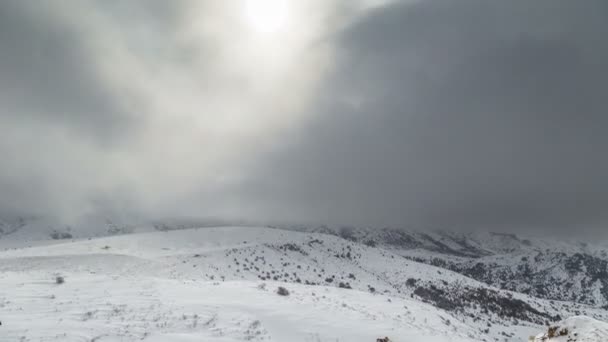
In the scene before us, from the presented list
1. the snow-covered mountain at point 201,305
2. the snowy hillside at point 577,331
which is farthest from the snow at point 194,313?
the snowy hillside at point 577,331

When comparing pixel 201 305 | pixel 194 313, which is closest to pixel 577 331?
pixel 194 313

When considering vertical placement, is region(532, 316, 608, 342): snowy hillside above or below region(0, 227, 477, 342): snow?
above

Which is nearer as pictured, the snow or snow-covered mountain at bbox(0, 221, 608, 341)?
the snow

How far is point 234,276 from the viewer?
142 ft

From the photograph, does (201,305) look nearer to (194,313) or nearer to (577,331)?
(194,313)

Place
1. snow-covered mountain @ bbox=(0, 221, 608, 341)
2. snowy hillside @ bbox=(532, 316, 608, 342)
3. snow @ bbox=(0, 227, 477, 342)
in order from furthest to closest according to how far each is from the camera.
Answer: snow-covered mountain @ bbox=(0, 221, 608, 341) < snow @ bbox=(0, 227, 477, 342) < snowy hillside @ bbox=(532, 316, 608, 342)

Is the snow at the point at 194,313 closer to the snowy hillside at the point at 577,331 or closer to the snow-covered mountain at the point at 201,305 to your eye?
the snow-covered mountain at the point at 201,305

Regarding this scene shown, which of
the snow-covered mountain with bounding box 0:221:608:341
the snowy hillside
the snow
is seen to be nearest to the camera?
the snowy hillside

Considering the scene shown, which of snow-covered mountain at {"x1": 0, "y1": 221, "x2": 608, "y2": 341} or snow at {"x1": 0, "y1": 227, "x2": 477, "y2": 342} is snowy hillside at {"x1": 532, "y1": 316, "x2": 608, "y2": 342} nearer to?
snow at {"x1": 0, "y1": 227, "x2": 477, "y2": 342}

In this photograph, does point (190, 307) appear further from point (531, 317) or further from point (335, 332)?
point (531, 317)

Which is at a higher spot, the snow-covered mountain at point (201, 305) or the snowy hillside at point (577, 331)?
the snowy hillside at point (577, 331)

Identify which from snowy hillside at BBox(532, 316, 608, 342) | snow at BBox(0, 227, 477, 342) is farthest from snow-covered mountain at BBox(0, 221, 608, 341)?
snowy hillside at BBox(532, 316, 608, 342)

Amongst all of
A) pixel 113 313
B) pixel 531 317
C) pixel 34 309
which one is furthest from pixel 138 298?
pixel 531 317

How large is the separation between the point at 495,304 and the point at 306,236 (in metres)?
37.3
